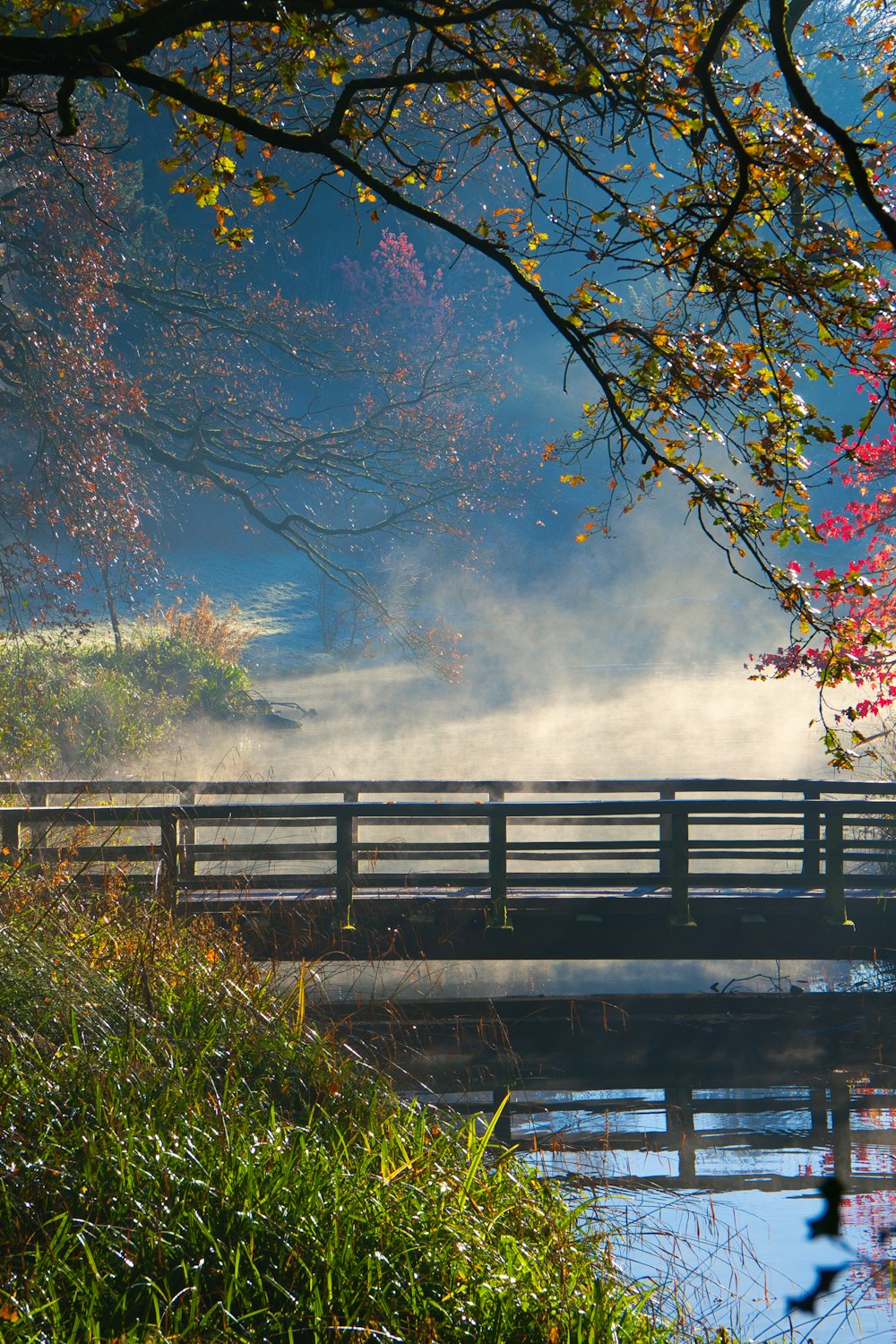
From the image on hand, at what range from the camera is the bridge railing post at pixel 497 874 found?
9.12 meters

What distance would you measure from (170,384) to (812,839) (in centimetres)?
1666

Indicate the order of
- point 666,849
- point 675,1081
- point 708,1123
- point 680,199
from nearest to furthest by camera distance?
1. point 680,199
2. point 708,1123
3. point 675,1081
4. point 666,849

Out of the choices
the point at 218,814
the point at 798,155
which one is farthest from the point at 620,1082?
the point at 798,155

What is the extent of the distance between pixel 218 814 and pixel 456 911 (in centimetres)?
203

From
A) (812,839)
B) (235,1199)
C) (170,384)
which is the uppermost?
(170,384)

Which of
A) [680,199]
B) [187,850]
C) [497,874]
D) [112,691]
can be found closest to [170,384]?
[112,691]

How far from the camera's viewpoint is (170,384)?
22406 millimetres

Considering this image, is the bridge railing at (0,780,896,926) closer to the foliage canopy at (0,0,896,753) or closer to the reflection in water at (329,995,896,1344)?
the reflection in water at (329,995,896,1344)

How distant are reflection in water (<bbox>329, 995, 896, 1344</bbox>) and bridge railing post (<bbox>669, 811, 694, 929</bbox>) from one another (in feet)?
2.17

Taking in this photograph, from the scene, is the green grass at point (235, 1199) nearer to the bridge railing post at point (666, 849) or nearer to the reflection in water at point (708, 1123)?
the reflection in water at point (708, 1123)

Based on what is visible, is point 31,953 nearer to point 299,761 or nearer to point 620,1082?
point 620,1082

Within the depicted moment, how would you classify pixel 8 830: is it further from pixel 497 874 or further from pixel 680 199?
pixel 680 199

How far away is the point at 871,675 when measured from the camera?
31.2ft

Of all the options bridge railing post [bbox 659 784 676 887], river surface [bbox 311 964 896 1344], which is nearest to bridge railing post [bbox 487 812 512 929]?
river surface [bbox 311 964 896 1344]
